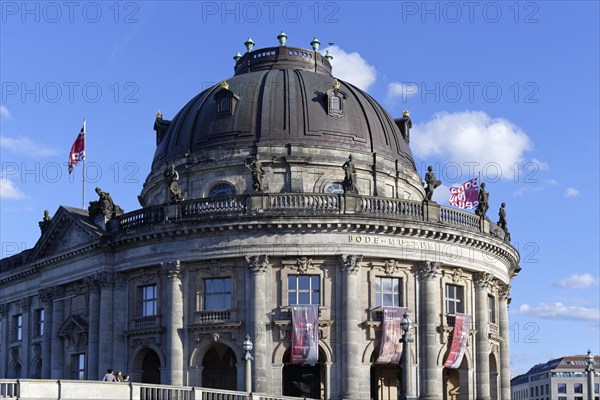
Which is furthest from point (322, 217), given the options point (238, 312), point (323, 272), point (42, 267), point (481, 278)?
point (42, 267)

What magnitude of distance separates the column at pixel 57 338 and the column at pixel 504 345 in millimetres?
26093

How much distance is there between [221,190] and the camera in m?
64.1

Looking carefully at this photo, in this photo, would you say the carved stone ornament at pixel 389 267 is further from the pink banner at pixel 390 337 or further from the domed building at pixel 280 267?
the pink banner at pixel 390 337

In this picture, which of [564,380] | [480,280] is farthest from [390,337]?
[564,380]

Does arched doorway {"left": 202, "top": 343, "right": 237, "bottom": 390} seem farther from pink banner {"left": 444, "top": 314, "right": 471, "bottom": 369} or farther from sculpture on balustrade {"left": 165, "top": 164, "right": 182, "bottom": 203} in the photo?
pink banner {"left": 444, "top": 314, "right": 471, "bottom": 369}

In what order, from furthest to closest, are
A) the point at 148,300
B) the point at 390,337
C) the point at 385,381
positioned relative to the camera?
the point at 148,300, the point at 385,381, the point at 390,337

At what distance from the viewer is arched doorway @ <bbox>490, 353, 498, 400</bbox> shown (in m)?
63.0

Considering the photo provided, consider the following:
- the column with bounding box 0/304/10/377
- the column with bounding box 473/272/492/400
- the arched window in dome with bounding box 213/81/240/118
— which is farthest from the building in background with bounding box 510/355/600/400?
the arched window in dome with bounding box 213/81/240/118

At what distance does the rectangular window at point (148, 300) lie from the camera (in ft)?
195

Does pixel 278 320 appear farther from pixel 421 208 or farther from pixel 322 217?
pixel 421 208

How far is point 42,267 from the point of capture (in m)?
67.5

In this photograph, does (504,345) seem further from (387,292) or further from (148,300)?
(148,300)

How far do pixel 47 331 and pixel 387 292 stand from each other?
2265cm

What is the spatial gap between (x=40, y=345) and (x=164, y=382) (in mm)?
14431
